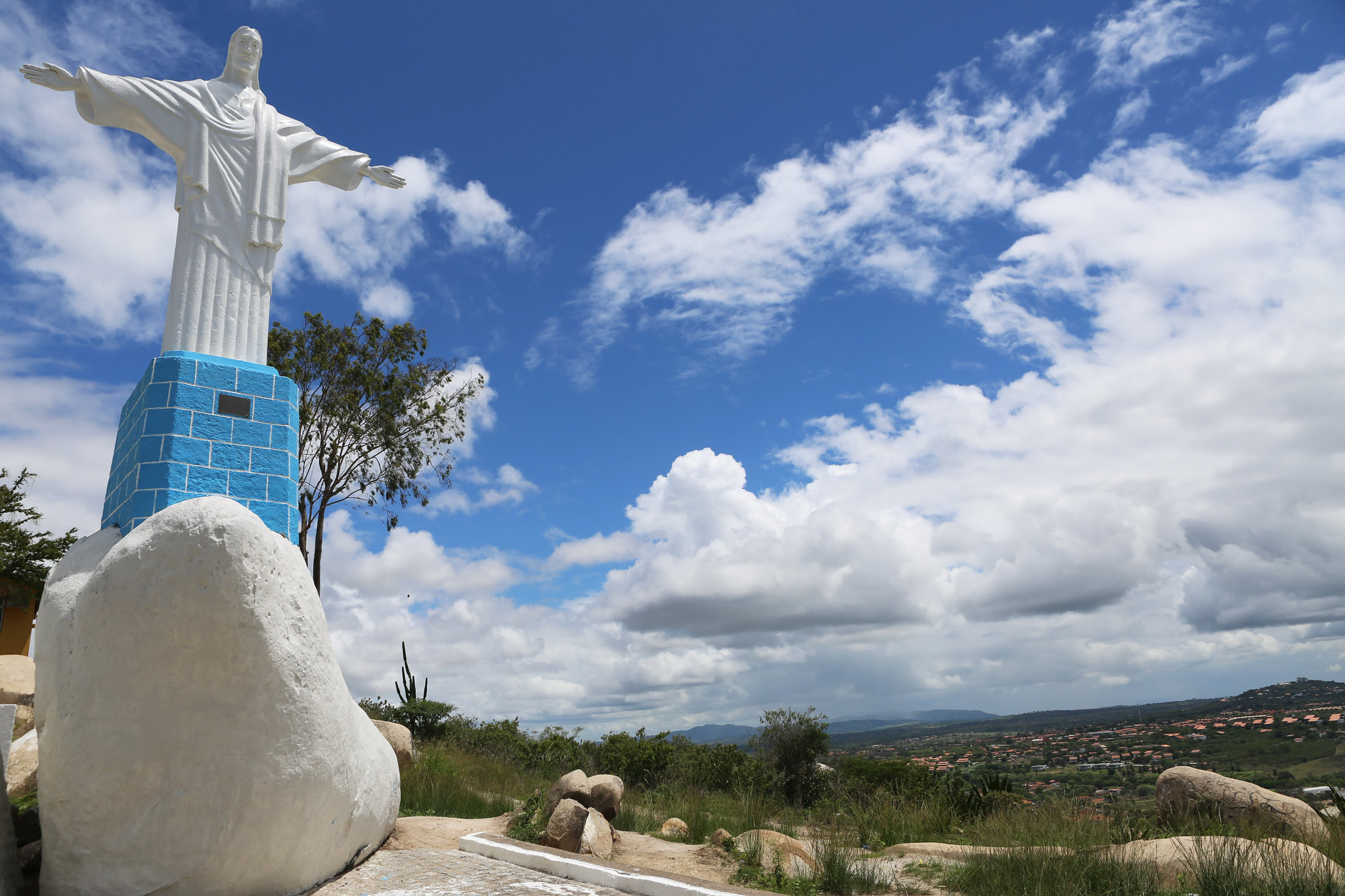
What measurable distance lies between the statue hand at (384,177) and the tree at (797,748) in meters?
12.8

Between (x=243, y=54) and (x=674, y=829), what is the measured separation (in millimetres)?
11543

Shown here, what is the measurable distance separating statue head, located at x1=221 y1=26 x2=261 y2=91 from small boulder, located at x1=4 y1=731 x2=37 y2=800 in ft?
26.6

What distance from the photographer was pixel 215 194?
969 cm

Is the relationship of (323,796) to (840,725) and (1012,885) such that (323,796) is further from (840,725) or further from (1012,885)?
(840,725)

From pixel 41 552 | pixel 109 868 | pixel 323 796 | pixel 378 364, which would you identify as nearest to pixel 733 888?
pixel 323 796

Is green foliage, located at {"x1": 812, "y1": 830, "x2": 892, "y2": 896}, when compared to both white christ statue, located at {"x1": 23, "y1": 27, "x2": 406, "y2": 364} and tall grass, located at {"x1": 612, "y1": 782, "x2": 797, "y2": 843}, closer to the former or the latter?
tall grass, located at {"x1": 612, "y1": 782, "x2": 797, "y2": 843}

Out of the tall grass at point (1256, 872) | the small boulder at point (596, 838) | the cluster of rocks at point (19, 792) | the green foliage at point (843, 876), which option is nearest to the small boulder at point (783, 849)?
the green foliage at point (843, 876)

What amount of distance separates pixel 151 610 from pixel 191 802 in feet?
4.21

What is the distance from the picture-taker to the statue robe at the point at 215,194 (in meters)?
9.30

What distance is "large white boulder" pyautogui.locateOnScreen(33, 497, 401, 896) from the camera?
5.16 meters

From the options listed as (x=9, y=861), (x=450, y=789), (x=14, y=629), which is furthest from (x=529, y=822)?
(x=14, y=629)

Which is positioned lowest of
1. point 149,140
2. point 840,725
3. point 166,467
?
point 840,725

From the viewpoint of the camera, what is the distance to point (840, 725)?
10669 centimetres

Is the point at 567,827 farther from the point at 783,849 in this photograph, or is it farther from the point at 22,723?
the point at 22,723
